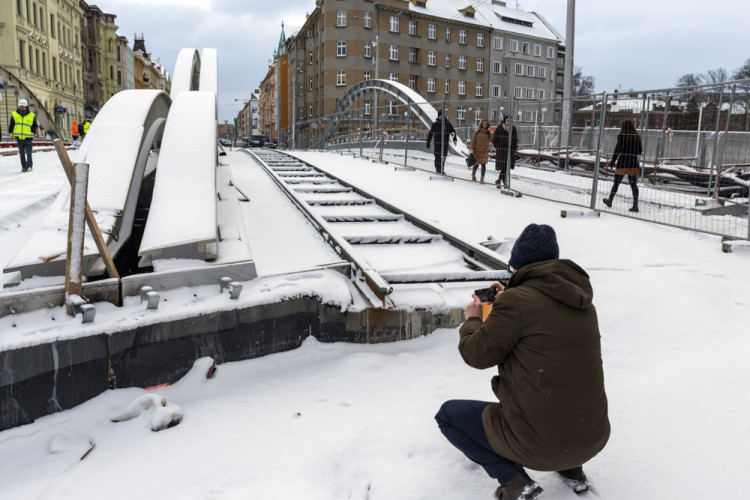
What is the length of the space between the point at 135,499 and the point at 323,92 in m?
57.5

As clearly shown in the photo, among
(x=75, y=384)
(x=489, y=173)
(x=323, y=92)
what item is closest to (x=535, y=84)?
(x=323, y=92)

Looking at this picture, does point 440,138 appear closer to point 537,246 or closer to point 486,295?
point 486,295

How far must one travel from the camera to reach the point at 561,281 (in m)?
2.15

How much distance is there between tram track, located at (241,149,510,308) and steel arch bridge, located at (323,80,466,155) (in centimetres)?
746

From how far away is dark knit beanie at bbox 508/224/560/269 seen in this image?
2277 mm

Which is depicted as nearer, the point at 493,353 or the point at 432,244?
the point at 493,353

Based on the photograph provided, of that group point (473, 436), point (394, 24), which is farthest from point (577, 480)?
point (394, 24)

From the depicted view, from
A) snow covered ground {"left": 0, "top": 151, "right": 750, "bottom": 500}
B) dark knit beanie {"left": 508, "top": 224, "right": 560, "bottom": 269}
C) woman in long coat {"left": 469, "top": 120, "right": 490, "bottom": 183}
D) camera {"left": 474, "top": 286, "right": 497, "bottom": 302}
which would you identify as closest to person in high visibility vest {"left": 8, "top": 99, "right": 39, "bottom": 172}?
snow covered ground {"left": 0, "top": 151, "right": 750, "bottom": 500}

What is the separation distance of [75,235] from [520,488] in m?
3.18

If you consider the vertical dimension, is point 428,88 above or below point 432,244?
above

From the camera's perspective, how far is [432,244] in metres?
6.43

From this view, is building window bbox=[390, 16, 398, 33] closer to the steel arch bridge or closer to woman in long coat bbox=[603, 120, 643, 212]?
the steel arch bridge

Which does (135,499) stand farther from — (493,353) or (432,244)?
(432,244)

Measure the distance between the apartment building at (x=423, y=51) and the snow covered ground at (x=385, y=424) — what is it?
4705cm
